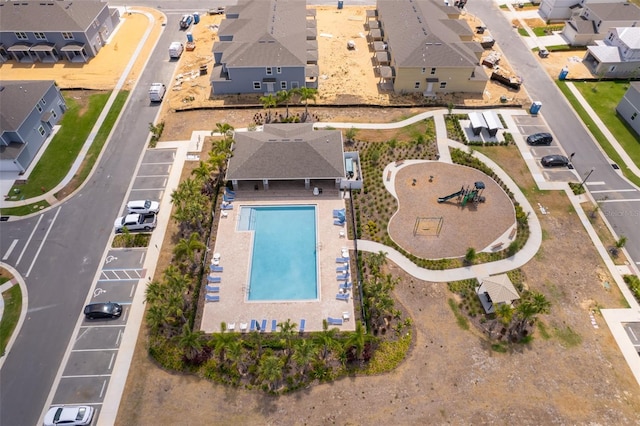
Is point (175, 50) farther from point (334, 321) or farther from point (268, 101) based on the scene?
point (334, 321)

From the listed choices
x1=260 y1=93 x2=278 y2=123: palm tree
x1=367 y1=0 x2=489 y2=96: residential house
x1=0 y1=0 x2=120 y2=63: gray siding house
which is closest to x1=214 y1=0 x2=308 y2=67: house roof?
x1=260 y1=93 x2=278 y2=123: palm tree

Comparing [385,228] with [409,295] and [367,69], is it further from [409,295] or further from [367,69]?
[367,69]

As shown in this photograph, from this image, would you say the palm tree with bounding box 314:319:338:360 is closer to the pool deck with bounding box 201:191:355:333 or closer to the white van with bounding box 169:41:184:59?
the pool deck with bounding box 201:191:355:333

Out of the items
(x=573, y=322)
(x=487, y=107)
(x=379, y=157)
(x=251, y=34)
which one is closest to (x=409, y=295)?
(x=573, y=322)

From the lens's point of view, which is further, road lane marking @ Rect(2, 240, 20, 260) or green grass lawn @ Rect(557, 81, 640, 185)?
green grass lawn @ Rect(557, 81, 640, 185)

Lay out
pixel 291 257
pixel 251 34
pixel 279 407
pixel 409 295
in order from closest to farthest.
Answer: pixel 279 407
pixel 409 295
pixel 291 257
pixel 251 34

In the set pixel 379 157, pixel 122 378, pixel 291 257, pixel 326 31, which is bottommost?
pixel 122 378

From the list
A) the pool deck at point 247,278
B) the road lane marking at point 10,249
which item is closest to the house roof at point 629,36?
the pool deck at point 247,278
